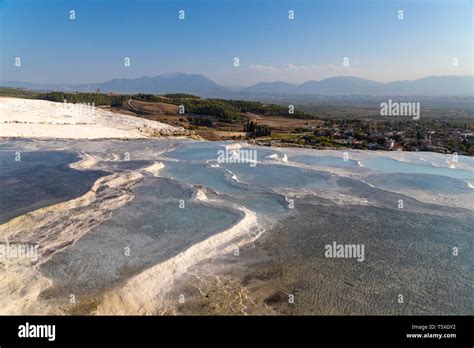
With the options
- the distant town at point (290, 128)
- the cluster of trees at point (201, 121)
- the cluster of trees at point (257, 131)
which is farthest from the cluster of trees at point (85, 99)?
the cluster of trees at point (257, 131)

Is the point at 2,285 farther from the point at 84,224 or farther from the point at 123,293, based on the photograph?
the point at 84,224

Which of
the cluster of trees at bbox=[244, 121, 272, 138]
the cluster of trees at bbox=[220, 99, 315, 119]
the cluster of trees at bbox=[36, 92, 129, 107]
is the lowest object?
the cluster of trees at bbox=[244, 121, 272, 138]

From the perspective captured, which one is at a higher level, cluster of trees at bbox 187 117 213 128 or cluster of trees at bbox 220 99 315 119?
cluster of trees at bbox 220 99 315 119

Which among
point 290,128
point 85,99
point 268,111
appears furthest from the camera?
point 268,111

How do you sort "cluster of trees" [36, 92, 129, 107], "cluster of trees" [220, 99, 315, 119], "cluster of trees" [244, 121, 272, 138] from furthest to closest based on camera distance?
1. "cluster of trees" [220, 99, 315, 119]
2. "cluster of trees" [36, 92, 129, 107]
3. "cluster of trees" [244, 121, 272, 138]

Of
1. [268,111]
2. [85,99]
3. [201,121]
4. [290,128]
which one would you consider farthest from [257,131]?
[85,99]

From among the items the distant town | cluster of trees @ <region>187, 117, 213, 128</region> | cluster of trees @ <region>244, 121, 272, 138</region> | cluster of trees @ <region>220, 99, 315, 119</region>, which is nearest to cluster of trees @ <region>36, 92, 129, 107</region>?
the distant town

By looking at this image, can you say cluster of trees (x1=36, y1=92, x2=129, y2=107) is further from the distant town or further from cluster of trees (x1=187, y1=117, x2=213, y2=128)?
cluster of trees (x1=187, y1=117, x2=213, y2=128)

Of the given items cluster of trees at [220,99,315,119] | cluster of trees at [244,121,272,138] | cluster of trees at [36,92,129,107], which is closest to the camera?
cluster of trees at [244,121,272,138]

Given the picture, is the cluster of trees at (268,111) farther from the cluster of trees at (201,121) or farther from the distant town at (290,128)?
the cluster of trees at (201,121)

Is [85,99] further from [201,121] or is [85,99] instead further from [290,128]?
[290,128]
